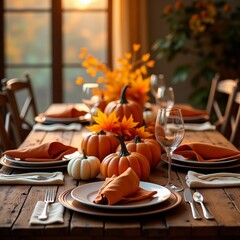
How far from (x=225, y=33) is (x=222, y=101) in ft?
1.86

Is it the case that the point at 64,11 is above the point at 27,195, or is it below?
above

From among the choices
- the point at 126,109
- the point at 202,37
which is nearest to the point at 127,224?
the point at 126,109

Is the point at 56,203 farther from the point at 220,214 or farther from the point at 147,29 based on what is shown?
the point at 147,29

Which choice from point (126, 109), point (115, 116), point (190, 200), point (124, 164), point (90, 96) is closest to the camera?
point (190, 200)

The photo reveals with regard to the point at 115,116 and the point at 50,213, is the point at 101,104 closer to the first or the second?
the point at 115,116

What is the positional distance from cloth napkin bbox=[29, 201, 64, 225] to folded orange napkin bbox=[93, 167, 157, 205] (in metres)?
0.10

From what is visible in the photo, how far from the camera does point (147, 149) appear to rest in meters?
1.89

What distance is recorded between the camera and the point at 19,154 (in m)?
1.99

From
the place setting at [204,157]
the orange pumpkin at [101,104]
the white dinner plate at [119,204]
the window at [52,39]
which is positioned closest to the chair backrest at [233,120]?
the orange pumpkin at [101,104]

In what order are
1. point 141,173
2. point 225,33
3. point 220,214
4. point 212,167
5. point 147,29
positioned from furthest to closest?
point 147,29
point 225,33
point 212,167
point 141,173
point 220,214

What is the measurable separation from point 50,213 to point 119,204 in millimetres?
174

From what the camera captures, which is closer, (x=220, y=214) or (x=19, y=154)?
(x=220, y=214)

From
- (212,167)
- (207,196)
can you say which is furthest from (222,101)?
(207,196)

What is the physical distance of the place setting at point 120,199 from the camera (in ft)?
4.74
